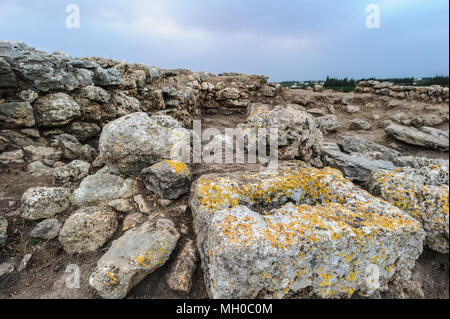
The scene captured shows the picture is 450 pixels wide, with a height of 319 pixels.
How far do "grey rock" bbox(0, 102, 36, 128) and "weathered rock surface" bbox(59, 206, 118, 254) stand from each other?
3367mm

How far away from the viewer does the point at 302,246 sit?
8.04 feet

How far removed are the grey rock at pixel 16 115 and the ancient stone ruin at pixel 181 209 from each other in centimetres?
2

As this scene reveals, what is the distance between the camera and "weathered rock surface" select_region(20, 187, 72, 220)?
3621 millimetres

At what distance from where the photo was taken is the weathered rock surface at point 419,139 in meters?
8.16

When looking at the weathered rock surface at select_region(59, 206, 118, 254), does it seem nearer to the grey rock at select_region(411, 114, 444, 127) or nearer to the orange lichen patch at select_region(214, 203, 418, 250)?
the orange lichen patch at select_region(214, 203, 418, 250)

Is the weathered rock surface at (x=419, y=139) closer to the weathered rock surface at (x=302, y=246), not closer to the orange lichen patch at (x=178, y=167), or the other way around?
the weathered rock surface at (x=302, y=246)

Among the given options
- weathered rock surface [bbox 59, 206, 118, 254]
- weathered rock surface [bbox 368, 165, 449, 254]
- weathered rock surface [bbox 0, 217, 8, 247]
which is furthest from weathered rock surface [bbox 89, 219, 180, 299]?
weathered rock surface [bbox 368, 165, 449, 254]

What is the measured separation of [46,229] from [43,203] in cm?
53

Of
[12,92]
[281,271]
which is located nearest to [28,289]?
[281,271]

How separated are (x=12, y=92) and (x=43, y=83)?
2.19ft

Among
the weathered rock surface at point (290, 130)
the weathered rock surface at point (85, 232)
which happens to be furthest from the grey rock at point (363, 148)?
the weathered rock surface at point (85, 232)
